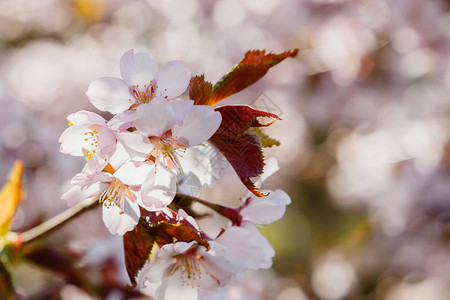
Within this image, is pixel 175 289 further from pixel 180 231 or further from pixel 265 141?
pixel 265 141

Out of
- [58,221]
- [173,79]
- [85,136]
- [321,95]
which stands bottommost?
[58,221]

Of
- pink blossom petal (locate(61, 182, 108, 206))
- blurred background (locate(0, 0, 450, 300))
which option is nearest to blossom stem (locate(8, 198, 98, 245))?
pink blossom petal (locate(61, 182, 108, 206))

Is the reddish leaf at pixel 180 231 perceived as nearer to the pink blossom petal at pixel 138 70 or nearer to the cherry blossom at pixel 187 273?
the cherry blossom at pixel 187 273

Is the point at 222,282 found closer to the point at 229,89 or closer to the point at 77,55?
the point at 229,89

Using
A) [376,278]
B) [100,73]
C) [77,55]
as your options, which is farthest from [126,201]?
[376,278]

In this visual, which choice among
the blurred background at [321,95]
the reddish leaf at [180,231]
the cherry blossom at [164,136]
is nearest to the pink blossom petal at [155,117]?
the cherry blossom at [164,136]

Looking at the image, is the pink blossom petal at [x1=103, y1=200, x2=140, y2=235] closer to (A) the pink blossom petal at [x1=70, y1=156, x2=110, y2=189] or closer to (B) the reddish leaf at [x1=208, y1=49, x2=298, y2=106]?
(A) the pink blossom petal at [x1=70, y1=156, x2=110, y2=189]

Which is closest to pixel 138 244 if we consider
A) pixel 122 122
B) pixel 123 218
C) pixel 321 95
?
pixel 123 218
